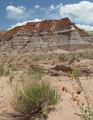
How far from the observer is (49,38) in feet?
131

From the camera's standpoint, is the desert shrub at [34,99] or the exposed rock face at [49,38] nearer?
the desert shrub at [34,99]

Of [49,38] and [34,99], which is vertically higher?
[49,38]

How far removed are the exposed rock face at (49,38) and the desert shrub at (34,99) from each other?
3242cm

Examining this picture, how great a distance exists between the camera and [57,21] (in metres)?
43.3

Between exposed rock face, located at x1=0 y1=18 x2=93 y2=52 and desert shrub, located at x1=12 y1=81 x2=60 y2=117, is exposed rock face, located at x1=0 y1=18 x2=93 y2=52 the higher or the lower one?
the higher one

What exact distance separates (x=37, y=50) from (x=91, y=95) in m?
34.2

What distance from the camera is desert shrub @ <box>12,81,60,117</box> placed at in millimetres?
2768

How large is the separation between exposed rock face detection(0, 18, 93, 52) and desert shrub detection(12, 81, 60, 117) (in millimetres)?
32418

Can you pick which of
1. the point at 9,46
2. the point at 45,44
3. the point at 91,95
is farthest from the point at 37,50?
the point at 91,95

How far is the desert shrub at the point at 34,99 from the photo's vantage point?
277cm

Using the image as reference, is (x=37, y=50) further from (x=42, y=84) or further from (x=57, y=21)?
(x=42, y=84)

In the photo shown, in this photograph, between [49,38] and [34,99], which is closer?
[34,99]

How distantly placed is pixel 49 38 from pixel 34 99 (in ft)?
125

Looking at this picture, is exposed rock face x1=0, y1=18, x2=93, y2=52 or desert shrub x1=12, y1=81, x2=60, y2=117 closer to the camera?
desert shrub x1=12, y1=81, x2=60, y2=117
